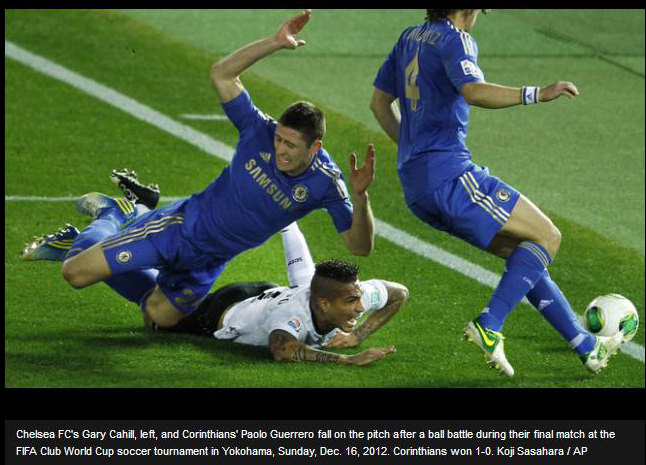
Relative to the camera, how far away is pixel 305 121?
8.78m

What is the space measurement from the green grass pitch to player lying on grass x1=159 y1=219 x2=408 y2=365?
12 centimetres

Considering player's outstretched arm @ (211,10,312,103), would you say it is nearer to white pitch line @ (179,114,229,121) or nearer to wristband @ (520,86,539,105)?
wristband @ (520,86,539,105)

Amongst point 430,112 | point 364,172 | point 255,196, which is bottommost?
point 255,196

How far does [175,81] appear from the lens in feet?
53.5

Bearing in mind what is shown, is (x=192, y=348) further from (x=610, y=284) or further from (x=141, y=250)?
(x=610, y=284)

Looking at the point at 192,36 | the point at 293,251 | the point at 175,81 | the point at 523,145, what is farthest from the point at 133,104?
the point at 293,251

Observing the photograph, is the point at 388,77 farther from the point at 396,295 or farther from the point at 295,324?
the point at 295,324

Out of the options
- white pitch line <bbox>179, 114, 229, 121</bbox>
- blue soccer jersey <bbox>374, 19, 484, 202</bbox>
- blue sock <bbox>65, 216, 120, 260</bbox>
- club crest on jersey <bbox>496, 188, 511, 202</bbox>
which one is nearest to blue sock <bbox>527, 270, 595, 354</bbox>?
club crest on jersey <bbox>496, 188, 511, 202</bbox>

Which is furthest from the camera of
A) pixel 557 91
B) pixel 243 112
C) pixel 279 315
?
pixel 243 112

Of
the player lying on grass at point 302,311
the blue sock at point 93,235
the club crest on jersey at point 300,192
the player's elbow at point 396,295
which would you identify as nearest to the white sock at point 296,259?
the player lying on grass at point 302,311

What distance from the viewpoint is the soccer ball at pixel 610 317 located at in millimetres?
9148

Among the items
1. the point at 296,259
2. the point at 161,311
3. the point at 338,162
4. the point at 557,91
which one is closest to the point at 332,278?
the point at 296,259

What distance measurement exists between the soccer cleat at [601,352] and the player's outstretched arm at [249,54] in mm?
2760

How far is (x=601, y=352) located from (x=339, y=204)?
1.99m
